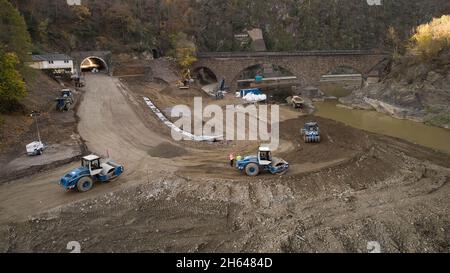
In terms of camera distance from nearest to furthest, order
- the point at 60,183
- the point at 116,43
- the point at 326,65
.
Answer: the point at 60,183, the point at 326,65, the point at 116,43

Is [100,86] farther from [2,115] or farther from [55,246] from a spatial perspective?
[55,246]

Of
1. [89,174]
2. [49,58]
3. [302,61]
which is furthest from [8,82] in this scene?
[302,61]

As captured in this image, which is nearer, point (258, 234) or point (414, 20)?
point (258, 234)

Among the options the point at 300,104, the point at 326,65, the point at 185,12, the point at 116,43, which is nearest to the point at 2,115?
the point at 300,104

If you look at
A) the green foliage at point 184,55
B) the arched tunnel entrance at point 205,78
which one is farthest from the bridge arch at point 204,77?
the green foliage at point 184,55

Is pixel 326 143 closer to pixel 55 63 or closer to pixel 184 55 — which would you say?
pixel 184 55

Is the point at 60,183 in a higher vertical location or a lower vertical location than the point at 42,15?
lower

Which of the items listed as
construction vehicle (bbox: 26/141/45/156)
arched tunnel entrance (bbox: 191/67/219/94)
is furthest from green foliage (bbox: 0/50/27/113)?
arched tunnel entrance (bbox: 191/67/219/94)

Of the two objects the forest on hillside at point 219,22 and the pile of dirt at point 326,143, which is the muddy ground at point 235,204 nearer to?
the pile of dirt at point 326,143

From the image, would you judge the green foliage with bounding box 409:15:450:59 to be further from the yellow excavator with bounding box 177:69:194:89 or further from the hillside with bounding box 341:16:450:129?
the yellow excavator with bounding box 177:69:194:89
